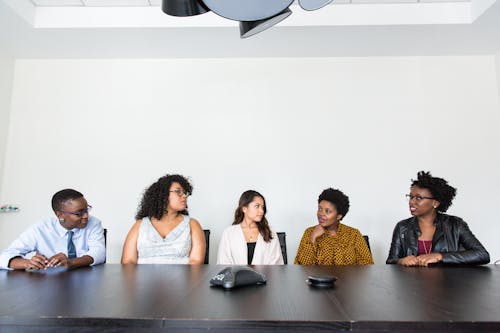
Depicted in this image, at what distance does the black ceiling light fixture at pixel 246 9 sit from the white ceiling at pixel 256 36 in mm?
1582

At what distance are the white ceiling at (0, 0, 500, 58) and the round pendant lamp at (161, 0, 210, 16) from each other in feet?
5.17

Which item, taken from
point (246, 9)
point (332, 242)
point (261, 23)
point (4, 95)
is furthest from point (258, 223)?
point (4, 95)

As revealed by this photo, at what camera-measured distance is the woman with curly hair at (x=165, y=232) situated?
91.6 inches

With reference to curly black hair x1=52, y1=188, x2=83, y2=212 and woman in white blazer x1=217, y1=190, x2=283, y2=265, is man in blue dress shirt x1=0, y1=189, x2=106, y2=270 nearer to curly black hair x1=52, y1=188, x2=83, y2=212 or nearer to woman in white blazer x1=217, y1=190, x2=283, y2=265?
curly black hair x1=52, y1=188, x2=83, y2=212

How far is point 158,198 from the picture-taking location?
2562 millimetres

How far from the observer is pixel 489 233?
3.50m

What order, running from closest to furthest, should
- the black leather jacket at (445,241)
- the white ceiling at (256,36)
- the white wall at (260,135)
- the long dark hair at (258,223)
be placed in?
1. the black leather jacket at (445,241)
2. the long dark hair at (258,223)
3. the white ceiling at (256,36)
4. the white wall at (260,135)

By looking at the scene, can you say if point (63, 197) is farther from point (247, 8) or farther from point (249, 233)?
point (247, 8)

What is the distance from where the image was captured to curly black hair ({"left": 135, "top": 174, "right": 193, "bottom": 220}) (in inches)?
99.4

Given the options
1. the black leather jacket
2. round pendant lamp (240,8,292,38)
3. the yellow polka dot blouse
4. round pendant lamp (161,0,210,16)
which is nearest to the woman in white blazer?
the yellow polka dot blouse

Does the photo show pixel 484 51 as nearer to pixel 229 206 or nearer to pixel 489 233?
pixel 489 233

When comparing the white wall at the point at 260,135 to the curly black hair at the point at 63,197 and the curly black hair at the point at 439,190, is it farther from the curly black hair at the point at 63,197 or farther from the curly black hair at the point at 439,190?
the curly black hair at the point at 63,197

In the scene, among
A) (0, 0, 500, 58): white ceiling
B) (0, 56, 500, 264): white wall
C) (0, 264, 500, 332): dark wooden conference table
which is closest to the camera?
(0, 264, 500, 332): dark wooden conference table

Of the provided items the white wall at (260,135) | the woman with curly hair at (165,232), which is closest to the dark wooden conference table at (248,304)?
the woman with curly hair at (165,232)
